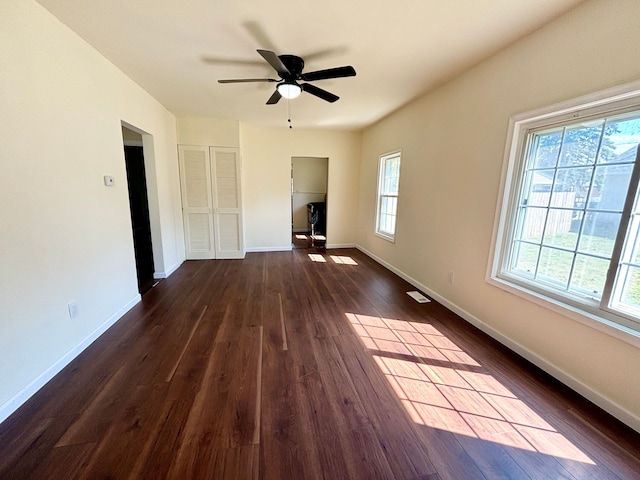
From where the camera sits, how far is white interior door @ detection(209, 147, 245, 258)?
180 inches

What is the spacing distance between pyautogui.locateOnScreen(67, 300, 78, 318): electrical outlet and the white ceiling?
6.89ft

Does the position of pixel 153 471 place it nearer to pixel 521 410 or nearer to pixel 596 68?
pixel 521 410

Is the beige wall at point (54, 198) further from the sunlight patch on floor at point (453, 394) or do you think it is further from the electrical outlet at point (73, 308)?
the sunlight patch on floor at point (453, 394)

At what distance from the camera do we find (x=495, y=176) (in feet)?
7.54

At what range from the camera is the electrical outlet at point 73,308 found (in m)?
1.95

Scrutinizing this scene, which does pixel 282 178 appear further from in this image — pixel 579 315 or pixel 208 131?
pixel 579 315

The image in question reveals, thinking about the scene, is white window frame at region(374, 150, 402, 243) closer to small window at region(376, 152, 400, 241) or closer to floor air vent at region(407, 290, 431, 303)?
small window at region(376, 152, 400, 241)

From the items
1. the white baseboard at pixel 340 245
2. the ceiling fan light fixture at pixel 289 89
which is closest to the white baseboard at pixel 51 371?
the ceiling fan light fixture at pixel 289 89

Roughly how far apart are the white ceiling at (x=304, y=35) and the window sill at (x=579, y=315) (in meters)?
1.98

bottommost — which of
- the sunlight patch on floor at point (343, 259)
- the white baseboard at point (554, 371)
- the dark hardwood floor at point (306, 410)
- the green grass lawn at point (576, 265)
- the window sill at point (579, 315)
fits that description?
the dark hardwood floor at point (306, 410)

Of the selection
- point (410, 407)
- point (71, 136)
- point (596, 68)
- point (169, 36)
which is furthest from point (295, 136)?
point (410, 407)

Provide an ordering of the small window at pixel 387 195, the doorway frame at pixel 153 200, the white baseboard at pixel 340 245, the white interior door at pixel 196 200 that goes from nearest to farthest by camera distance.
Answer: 1. the doorway frame at pixel 153 200
2. the small window at pixel 387 195
3. the white interior door at pixel 196 200
4. the white baseboard at pixel 340 245

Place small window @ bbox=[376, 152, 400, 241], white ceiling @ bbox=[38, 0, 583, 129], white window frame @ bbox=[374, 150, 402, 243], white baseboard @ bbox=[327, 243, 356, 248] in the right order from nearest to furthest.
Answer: white ceiling @ bbox=[38, 0, 583, 129], white window frame @ bbox=[374, 150, 402, 243], small window @ bbox=[376, 152, 400, 241], white baseboard @ bbox=[327, 243, 356, 248]

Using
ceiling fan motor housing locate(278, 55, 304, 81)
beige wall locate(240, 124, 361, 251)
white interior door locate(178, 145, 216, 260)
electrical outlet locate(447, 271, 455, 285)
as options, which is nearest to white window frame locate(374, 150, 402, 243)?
beige wall locate(240, 124, 361, 251)
